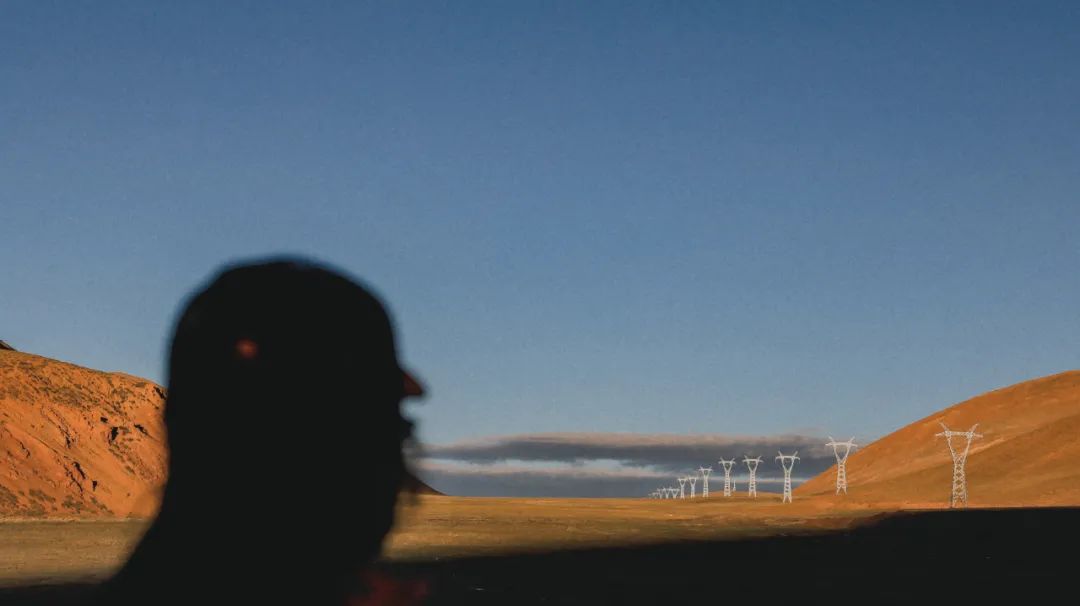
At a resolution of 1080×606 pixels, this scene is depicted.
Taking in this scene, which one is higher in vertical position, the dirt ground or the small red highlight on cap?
the dirt ground

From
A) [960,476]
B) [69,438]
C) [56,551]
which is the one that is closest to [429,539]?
[56,551]

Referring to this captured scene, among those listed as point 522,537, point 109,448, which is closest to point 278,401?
point 522,537

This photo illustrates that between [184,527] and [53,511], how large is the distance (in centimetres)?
7181

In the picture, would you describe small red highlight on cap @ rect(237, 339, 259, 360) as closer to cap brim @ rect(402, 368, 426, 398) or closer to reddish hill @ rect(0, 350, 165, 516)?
cap brim @ rect(402, 368, 426, 398)

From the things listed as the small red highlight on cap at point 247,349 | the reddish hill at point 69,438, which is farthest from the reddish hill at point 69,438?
the small red highlight on cap at point 247,349

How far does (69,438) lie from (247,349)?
82227 mm

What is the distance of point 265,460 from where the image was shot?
1525mm

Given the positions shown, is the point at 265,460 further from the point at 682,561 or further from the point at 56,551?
the point at 56,551

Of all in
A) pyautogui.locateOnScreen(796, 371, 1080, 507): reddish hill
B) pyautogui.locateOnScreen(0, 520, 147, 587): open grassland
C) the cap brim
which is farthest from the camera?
pyautogui.locateOnScreen(796, 371, 1080, 507): reddish hill

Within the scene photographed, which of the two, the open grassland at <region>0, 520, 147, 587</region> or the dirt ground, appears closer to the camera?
the dirt ground

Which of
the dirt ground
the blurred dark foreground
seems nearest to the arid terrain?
the dirt ground

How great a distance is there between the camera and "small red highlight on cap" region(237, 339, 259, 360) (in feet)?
4.94

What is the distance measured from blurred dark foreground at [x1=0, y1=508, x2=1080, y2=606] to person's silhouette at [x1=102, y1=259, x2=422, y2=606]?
1631 cm

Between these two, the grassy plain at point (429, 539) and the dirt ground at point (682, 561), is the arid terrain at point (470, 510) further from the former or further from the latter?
the dirt ground at point (682, 561)
